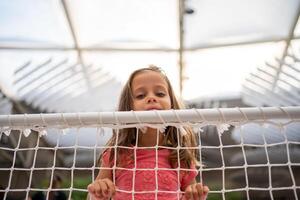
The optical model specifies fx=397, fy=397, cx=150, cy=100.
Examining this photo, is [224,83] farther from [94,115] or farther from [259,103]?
[94,115]

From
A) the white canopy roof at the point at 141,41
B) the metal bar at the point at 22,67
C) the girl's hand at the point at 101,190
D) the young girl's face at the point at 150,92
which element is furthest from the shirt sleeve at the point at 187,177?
the metal bar at the point at 22,67

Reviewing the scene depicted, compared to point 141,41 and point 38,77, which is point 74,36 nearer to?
point 141,41

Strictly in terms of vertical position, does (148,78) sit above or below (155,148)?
above

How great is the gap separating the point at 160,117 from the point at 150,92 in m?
0.21

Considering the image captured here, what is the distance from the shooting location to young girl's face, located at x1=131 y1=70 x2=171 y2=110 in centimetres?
91

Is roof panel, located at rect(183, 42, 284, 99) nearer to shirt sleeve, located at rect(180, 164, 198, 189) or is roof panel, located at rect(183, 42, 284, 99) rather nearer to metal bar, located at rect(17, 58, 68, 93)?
metal bar, located at rect(17, 58, 68, 93)

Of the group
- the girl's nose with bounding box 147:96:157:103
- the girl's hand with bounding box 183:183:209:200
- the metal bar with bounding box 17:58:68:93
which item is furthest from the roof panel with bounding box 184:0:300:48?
the girl's hand with bounding box 183:183:209:200

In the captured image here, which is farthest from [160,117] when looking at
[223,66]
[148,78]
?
[223,66]

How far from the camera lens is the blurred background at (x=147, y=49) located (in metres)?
1.73

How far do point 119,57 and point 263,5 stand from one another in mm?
760

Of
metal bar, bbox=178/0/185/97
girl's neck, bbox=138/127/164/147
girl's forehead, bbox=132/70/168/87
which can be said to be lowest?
girl's neck, bbox=138/127/164/147

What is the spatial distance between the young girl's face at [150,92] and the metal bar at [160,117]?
0.14 meters

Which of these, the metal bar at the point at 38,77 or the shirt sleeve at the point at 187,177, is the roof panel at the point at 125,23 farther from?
the shirt sleeve at the point at 187,177

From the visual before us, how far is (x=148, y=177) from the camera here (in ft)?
2.85
